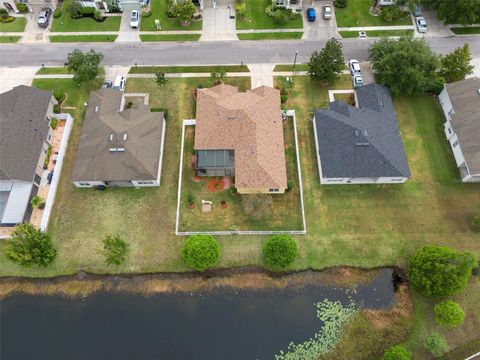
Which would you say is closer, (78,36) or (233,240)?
(233,240)

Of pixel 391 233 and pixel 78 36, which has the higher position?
pixel 78 36

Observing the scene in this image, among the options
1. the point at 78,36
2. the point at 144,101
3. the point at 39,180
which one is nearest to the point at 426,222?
the point at 144,101

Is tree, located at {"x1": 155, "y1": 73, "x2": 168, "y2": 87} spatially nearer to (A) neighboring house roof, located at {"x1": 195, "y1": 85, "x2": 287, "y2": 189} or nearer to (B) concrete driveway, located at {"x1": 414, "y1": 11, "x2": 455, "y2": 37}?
(A) neighboring house roof, located at {"x1": 195, "y1": 85, "x2": 287, "y2": 189}

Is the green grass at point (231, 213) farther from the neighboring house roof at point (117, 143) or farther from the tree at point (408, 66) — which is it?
the tree at point (408, 66)

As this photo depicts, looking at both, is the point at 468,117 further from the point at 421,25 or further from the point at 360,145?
the point at 421,25

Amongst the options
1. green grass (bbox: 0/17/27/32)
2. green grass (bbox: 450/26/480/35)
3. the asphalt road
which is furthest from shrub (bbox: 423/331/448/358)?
green grass (bbox: 0/17/27/32)

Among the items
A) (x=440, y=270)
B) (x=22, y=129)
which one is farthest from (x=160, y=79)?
(x=440, y=270)

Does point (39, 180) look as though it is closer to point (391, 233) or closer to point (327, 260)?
point (327, 260)
